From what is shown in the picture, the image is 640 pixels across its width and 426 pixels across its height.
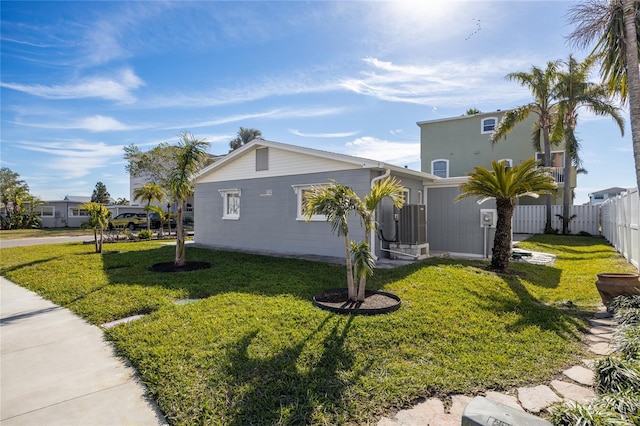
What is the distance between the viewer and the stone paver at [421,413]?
256cm

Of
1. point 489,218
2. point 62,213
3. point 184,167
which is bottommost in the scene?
point 489,218

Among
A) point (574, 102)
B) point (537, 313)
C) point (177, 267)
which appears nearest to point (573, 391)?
point (537, 313)

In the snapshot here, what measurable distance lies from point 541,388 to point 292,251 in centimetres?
845

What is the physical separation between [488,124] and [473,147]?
171cm

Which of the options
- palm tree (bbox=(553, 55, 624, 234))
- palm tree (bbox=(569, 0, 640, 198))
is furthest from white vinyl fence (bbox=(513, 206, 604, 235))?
palm tree (bbox=(569, 0, 640, 198))

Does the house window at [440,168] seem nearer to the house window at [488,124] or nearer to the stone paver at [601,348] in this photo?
the house window at [488,124]

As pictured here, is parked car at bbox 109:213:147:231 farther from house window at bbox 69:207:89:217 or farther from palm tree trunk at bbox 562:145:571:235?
palm tree trunk at bbox 562:145:571:235

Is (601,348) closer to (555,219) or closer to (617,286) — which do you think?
(617,286)

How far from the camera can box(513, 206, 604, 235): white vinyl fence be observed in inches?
722

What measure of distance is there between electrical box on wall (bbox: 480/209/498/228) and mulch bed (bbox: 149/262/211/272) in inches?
330

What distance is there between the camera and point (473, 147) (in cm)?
2220

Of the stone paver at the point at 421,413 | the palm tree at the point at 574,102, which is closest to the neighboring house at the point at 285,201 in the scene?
the stone paver at the point at 421,413

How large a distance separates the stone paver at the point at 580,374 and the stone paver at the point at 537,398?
41 cm

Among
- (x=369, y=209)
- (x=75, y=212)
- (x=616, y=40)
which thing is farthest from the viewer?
(x=75, y=212)
